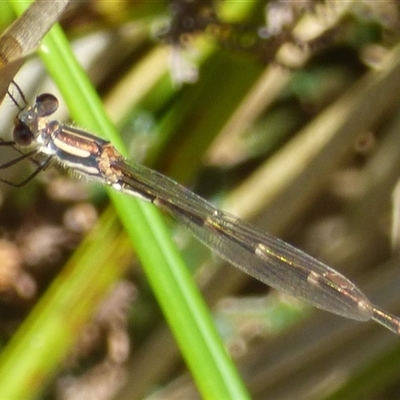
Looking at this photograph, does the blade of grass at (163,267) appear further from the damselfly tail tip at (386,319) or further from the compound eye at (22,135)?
the damselfly tail tip at (386,319)

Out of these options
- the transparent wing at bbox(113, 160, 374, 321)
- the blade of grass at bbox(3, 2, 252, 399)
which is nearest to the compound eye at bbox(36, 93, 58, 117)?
the transparent wing at bbox(113, 160, 374, 321)

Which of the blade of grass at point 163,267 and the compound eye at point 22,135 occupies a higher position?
the compound eye at point 22,135

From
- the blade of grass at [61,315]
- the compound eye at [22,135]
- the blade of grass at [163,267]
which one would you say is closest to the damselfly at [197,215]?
the compound eye at [22,135]

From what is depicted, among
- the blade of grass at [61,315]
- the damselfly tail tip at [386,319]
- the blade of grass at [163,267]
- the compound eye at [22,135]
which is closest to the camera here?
the blade of grass at [163,267]

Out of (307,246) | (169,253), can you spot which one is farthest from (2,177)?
(307,246)

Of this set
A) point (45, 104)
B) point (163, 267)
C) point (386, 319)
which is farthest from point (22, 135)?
point (386, 319)

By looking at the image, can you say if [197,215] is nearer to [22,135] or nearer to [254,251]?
[254,251]

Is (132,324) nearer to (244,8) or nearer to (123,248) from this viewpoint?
(123,248)
